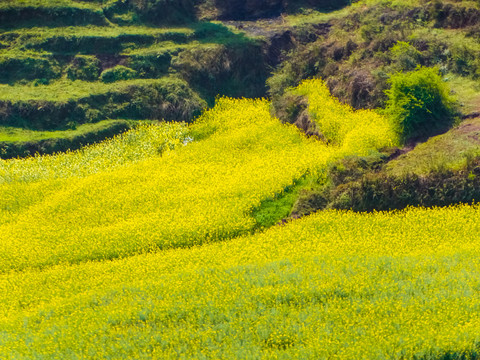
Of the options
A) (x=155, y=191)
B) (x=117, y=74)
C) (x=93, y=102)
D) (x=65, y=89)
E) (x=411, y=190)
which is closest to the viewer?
(x=411, y=190)

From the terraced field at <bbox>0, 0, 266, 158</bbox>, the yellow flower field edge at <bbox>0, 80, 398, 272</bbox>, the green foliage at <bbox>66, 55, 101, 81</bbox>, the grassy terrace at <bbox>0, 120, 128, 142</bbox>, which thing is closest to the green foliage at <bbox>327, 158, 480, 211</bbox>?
the yellow flower field edge at <bbox>0, 80, 398, 272</bbox>

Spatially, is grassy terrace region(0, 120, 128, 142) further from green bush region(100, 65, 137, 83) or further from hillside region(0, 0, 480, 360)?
green bush region(100, 65, 137, 83)

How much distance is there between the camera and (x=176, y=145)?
2786 centimetres

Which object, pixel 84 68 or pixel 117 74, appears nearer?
pixel 117 74

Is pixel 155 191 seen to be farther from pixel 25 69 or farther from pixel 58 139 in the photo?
pixel 25 69

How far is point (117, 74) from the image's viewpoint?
33.0m

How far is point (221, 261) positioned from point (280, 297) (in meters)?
3.34

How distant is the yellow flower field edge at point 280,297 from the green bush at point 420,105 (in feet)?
19.8

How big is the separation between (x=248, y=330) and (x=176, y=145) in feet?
52.0

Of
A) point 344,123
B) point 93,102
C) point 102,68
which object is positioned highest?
point 102,68

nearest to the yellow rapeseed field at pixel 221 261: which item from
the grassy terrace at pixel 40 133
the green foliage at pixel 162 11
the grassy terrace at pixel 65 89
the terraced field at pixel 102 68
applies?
the grassy terrace at pixel 40 133

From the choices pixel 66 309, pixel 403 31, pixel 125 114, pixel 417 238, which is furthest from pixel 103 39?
pixel 417 238

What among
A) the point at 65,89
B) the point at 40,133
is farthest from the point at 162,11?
the point at 40,133

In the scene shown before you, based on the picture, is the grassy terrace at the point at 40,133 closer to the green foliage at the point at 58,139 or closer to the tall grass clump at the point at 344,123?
the green foliage at the point at 58,139
